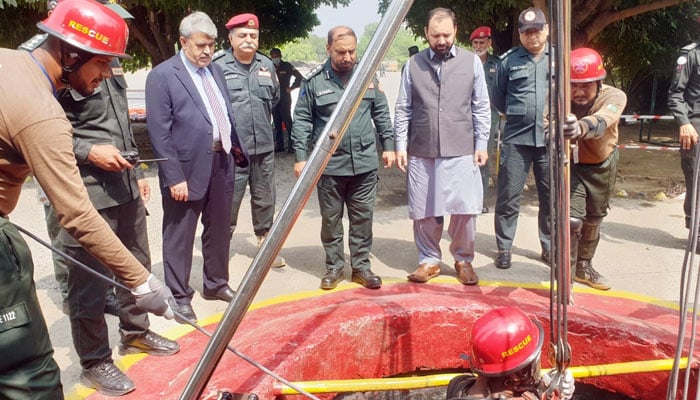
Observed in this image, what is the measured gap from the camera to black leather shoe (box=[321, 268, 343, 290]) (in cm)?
459

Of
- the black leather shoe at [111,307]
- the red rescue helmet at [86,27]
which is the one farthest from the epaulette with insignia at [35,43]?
the black leather shoe at [111,307]

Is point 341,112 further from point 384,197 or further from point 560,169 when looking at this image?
point 384,197

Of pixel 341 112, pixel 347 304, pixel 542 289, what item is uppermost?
pixel 341 112

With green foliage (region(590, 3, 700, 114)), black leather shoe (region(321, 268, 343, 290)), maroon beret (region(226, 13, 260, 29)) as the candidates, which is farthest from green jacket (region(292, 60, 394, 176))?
green foliage (region(590, 3, 700, 114))

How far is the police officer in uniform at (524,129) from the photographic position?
4945mm

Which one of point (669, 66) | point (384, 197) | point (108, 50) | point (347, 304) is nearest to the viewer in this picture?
point (108, 50)

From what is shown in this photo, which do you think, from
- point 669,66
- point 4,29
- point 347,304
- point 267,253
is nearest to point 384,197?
point 347,304

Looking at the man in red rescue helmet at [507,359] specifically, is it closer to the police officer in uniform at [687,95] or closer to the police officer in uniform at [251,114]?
the police officer in uniform at [251,114]

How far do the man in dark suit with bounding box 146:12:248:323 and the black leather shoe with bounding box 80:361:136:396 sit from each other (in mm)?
771

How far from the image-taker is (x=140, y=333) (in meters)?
3.49

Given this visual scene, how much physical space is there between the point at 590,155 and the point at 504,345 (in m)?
2.39

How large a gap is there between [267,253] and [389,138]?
2.90 meters

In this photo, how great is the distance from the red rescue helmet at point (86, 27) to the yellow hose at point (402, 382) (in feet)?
5.68

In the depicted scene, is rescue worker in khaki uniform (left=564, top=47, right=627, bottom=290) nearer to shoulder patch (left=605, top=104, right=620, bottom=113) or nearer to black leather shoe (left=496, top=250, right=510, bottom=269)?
shoulder patch (left=605, top=104, right=620, bottom=113)
